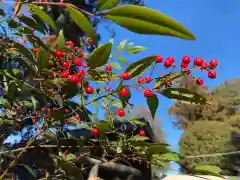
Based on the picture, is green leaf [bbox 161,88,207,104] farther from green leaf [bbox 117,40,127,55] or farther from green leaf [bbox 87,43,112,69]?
green leaf [bbox 117,40,127,55]

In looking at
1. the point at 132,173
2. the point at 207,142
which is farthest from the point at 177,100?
the point at 207,142

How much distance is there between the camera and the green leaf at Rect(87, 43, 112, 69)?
78 cm

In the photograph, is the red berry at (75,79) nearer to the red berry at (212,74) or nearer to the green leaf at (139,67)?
the green leaf at (139,67)

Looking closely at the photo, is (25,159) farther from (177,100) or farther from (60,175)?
(177,100)

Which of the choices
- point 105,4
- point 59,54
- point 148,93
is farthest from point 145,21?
point 59,54

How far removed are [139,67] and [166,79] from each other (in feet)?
0.25

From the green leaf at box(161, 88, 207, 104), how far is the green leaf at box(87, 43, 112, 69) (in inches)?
7.2

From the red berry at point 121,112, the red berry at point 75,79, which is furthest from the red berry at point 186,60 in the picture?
the red berry at point 121,112

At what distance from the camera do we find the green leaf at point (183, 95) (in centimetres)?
87

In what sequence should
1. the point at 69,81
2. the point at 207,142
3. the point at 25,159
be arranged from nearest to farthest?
the point at 69,81 < the point at 25,159 < the point at 207,142

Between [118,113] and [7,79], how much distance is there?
412 mm

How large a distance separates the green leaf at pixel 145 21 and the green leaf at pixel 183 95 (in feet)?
1.06

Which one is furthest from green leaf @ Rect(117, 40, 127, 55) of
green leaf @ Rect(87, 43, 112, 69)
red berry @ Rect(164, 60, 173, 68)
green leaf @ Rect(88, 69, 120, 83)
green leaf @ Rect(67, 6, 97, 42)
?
green leaf @ Rect(67, 6, 97, 42)

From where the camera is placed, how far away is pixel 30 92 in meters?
1.11
